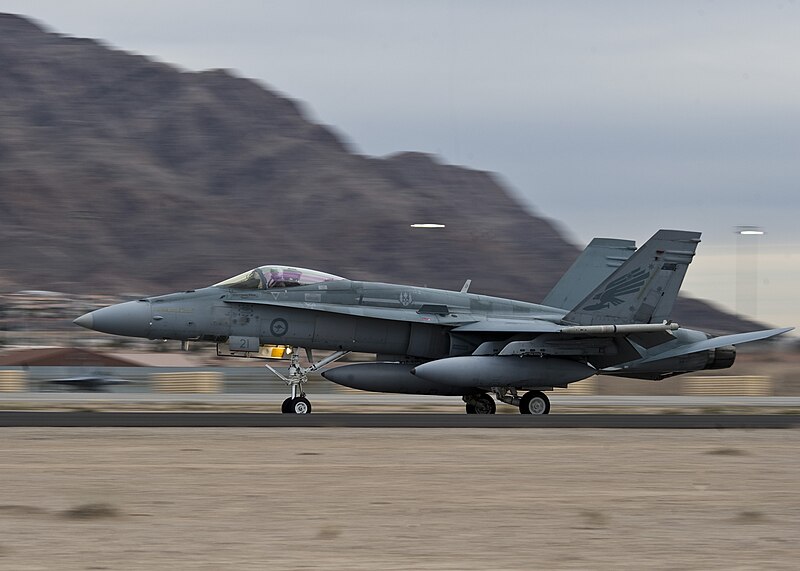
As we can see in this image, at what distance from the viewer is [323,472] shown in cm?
1521

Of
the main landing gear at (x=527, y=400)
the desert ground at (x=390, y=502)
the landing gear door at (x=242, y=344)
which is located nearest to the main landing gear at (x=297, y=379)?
the landing gear door at (x=242, y=344)

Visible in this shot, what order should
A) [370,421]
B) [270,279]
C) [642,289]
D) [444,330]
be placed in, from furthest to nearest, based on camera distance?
[642,289] → [444,330] → [270,279] → [370,421]

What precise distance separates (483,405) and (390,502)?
15.2 meters

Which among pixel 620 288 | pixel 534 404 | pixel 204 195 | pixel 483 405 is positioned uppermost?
pixel 204 195

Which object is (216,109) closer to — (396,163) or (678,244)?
(396,163)

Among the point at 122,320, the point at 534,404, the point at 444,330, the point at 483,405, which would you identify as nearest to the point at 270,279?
the point at 122,320

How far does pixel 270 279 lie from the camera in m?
26.6

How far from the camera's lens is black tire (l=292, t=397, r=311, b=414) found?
25.2m

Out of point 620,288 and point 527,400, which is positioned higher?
point 620,288

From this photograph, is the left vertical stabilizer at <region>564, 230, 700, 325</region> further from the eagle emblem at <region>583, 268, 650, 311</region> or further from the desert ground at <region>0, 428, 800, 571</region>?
the desert ground at <region>0, 428, 800, 571</region>

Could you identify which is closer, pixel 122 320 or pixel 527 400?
pixel 122 320

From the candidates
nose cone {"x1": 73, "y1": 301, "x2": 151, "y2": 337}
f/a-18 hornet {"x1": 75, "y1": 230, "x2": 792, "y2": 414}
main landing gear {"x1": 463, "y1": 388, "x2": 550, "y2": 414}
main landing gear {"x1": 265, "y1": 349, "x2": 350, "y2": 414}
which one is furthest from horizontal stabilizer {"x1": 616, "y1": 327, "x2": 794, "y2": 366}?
nose cone {"x1": 73, "y1": 301, "x2": 151, "y2": 337}

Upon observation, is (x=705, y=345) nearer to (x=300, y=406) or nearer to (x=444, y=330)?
(x=444, y=330)

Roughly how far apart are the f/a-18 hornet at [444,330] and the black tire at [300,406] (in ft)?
0.07
